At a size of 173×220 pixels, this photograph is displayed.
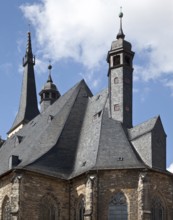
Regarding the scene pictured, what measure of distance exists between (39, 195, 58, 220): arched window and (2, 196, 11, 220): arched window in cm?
215

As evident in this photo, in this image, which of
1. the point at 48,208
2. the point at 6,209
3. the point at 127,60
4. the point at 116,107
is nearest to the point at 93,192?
the point at 48,208

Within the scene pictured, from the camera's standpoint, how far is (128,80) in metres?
34.1

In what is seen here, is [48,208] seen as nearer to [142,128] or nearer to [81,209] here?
[81,209]

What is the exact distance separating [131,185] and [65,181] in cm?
364

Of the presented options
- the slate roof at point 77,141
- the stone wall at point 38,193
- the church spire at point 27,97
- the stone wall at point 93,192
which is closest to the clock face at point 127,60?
the slate roof at point 77,141

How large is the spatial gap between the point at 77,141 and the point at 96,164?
12.6 ft

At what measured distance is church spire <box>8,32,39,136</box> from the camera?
161 ft

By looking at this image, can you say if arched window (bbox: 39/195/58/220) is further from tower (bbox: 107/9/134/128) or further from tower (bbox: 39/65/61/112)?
tower (bbox: 39/65/61/112)

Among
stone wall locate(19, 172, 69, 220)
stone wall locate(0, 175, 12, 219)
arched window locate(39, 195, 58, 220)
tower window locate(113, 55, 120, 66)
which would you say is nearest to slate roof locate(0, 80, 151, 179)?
stone wall locate(19, 172, 69, 220)

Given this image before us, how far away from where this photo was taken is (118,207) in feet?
96.7

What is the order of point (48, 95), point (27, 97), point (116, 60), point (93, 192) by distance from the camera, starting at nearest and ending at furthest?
point (93, 192), point (116, 60), point (48, 95), point (27, 97)

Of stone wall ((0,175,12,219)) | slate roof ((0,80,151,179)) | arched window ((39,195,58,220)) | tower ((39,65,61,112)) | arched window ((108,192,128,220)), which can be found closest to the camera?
arched window ((108,192,128,220))

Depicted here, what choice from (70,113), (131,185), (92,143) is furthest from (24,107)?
(131,185)

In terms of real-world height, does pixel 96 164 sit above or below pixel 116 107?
below
